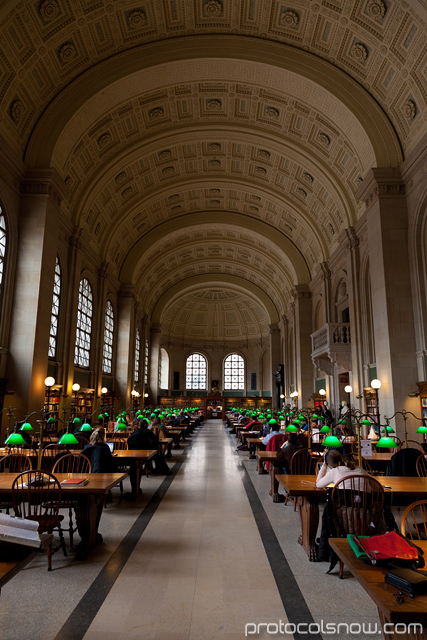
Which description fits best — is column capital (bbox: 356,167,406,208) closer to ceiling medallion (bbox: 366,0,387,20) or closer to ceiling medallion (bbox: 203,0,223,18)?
ceiling medallion (bbox: 366,0,387,20)

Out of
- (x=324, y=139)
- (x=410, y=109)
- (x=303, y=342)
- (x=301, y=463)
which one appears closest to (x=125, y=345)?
(x=303, y=342)

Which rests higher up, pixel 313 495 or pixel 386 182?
pixel 386 182

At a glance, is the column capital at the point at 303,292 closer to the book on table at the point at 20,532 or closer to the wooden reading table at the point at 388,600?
the wooden reading table at the point at 388,600

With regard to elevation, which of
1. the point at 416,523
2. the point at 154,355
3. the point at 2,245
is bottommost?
the point at 416,523

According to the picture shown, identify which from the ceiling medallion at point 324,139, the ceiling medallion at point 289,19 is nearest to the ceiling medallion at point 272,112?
the ceiling medallion at point 324,139

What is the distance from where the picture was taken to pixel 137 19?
13719mm

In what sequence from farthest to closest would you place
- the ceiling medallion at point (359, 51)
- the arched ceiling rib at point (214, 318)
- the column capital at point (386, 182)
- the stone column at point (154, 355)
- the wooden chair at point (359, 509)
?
the arched ceiling rib at point (214, 318), the stone column at point (154, 355), the column capital at point (386, 182), the ceiling medallion at point (359, 51), the wooden chair at point (359, 509)

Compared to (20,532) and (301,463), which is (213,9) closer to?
(301,463)

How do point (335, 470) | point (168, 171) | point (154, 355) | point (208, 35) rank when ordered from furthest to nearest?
point (154, 355), point (168, 171), point (208, 35), point (335, 470)

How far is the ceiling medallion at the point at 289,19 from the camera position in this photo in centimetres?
1351

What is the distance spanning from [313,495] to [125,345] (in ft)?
70.0

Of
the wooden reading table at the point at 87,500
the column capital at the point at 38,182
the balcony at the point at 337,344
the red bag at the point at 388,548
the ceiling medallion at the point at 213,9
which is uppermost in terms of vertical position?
the ceiling medallion at the point at 213,9

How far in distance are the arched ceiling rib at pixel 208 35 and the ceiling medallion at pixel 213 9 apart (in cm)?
3

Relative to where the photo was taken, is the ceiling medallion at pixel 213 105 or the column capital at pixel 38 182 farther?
the ceiling medallion at pixel 213 105
